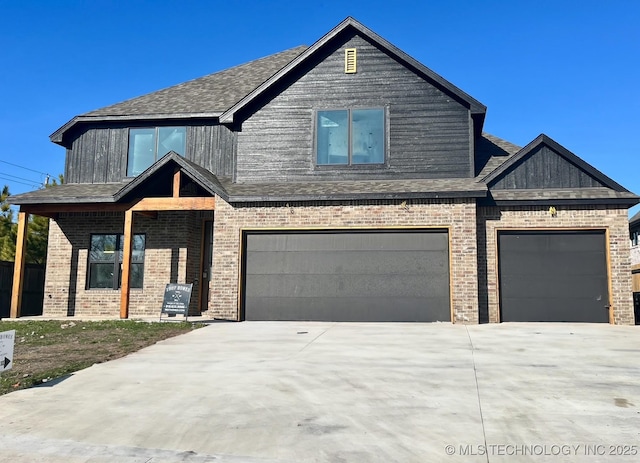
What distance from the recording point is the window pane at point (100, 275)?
1688 cm

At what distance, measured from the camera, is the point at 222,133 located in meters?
17.4

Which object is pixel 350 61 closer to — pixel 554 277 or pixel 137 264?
pixel 554 277

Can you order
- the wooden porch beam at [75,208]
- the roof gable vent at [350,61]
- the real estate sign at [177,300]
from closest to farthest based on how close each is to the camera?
the real estate sign at [177,300] < the wooden porch beam at [75,208] < the roof gable vent at [350,61]

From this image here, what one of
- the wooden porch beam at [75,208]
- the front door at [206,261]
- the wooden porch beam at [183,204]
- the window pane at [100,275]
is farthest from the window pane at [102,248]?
the front door at [206,261]

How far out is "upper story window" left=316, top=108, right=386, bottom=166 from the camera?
1530cm

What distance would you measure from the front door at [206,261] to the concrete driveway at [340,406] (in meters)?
7.21

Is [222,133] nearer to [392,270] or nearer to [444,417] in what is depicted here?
[392,270]

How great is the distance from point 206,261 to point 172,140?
169 inches

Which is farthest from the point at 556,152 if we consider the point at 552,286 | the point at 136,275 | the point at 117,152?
the point at 117,152

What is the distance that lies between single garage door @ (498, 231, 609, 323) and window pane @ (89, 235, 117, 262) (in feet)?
39.5

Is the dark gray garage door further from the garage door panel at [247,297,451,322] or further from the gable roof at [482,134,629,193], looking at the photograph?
the gable roof at [482,134,629,193]

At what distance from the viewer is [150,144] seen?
17.7 meters

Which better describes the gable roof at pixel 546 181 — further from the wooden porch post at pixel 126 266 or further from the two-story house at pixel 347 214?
the wooden porch post at pixel 126 266

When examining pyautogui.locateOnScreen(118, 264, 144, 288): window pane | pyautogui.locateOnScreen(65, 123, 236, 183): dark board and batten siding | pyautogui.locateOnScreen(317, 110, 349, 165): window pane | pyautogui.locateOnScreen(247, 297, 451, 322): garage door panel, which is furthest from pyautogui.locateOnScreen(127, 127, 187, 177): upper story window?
pyautogui.locateOnScreen(247, 297, 451, 322): garage door panel
